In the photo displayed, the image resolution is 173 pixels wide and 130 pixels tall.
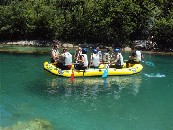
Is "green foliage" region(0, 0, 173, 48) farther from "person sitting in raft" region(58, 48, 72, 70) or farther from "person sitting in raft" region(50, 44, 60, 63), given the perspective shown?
"person sitting in raft" region(58, 48, 72, 70)

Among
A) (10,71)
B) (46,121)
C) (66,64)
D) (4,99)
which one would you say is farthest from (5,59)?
(46,121)

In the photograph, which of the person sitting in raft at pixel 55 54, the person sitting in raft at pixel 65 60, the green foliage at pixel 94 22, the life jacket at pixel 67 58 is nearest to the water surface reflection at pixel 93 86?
the person sitting in raft at pixel 65 60

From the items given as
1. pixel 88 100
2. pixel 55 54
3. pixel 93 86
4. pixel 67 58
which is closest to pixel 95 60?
pixel 67 58

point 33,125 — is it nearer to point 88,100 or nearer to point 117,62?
point 88,100

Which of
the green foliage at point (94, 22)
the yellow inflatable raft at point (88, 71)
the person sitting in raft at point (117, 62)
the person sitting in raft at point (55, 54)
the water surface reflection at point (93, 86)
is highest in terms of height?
the green foliage at point (94, 22)

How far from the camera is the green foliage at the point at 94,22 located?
4216cm

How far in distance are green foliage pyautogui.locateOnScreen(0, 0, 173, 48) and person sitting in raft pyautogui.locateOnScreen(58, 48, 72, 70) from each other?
2145 centimetres

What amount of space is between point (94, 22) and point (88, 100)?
2858 centimetres

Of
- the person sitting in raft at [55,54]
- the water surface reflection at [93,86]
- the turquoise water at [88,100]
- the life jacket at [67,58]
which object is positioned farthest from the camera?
the person sitting in raft at [55,54]

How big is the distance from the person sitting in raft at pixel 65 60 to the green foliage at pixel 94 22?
2145 centimetres

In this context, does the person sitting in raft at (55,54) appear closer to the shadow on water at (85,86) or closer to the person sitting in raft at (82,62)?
the shadow on water at (85,86)

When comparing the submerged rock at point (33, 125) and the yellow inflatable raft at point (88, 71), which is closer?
the submerged rock at point (33, 125)

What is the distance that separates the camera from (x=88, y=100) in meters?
16.4

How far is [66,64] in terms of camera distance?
68.6 ft
